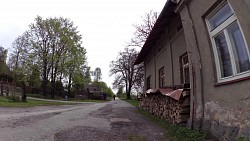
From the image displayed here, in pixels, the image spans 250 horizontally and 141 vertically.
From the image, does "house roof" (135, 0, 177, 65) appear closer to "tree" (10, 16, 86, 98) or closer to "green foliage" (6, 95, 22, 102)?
"green foliage" (6, 95, 22, 102)

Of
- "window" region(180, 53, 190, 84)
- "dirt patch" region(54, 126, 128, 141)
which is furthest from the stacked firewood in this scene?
"dirt patch" region(54, 126, 128, 141)

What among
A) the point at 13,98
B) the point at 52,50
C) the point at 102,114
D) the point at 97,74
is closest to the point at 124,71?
the point at 52,50

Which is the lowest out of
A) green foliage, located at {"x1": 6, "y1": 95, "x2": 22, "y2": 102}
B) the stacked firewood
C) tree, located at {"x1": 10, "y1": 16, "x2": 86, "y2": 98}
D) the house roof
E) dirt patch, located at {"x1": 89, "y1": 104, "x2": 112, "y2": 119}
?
dirt patch, located at {"x1": 89, "y1": 104, "x2": 112, "y2": 119}

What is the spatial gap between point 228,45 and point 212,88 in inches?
55.4

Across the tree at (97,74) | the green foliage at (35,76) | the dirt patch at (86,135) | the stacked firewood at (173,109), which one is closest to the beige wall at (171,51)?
the stacked firewood at (173,109)

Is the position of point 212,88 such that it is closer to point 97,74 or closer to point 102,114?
point 102,114

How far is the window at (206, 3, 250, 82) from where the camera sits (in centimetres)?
616

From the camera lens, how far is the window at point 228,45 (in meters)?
6.16

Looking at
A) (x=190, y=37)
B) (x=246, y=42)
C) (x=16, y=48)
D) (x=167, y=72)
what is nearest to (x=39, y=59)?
(x=16, y=48)

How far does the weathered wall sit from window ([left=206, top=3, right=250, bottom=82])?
193 millimetres

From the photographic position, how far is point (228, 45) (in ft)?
22.0

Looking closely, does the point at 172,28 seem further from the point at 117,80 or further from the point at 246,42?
the point at 117,80

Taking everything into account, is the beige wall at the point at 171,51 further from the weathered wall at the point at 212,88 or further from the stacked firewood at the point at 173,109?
the weathered wall at the point at 212,88

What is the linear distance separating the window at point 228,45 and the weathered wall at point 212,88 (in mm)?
193
